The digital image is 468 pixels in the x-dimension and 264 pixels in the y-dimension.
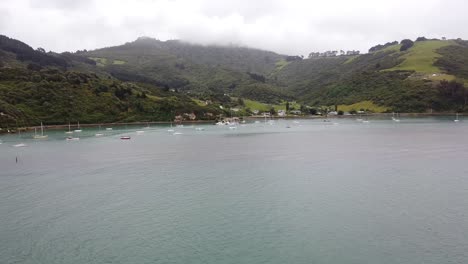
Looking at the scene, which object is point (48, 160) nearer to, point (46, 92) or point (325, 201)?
point (325, 201)

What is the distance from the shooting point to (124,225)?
39.4 m

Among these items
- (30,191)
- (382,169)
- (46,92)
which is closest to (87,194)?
(30,191)

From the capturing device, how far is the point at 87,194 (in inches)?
2100

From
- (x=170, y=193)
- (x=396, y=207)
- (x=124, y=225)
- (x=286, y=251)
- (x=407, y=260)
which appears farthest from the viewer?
(x=170, y=193)

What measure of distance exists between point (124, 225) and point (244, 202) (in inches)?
562

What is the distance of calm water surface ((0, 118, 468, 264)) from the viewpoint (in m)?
32.2

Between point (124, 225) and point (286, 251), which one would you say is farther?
point (124, 225)

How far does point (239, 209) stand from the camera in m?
44.1

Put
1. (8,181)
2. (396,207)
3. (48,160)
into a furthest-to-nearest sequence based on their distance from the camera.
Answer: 1. (48,160)
2. (8,181)
3. (396,207)

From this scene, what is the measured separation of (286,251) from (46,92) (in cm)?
18449

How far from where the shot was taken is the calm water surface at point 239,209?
105 ft

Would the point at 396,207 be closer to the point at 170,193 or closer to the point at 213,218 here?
the point at 213,218

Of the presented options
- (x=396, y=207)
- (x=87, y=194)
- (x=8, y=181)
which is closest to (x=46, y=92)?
(x=8, y=181)

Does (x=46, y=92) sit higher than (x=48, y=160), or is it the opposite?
(x=46, y=92)
